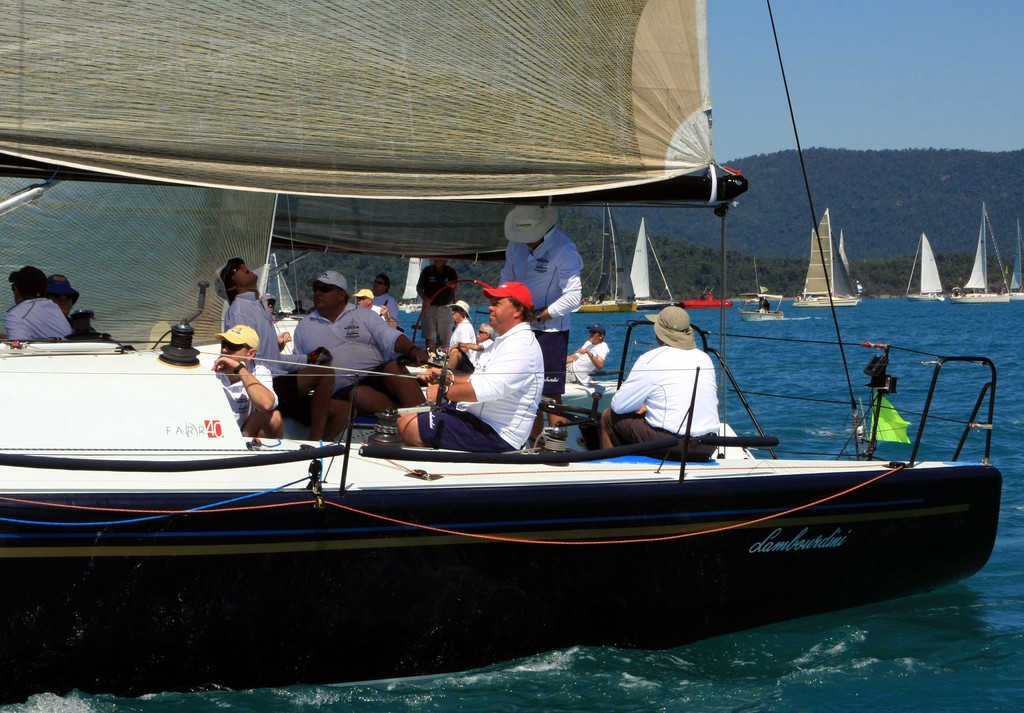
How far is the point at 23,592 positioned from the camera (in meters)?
4.75

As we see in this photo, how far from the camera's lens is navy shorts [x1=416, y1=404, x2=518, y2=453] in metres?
5.86

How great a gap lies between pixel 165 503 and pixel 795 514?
2.87 metres

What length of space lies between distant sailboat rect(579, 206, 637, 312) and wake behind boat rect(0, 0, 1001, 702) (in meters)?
56.0

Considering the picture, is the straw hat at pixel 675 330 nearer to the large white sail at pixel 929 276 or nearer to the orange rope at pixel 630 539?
the orange rope at pixel 630 539

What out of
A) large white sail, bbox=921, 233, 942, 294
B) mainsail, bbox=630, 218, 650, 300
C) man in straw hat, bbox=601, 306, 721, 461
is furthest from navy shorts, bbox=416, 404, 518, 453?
large white sail, bbox=921, 233, 942, 294

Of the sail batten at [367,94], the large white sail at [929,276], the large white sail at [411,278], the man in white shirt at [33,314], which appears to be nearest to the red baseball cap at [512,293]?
the sail batten at [367,94]

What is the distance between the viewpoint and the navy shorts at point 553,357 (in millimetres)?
6961

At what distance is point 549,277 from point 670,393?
1248mm

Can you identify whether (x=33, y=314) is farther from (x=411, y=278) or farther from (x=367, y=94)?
(x=411, y=278)

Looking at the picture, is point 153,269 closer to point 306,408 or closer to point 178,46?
point 306,408

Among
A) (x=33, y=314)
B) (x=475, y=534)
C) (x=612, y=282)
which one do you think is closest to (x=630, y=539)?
(x=475, y=534)

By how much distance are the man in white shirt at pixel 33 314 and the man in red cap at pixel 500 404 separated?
1954 mm

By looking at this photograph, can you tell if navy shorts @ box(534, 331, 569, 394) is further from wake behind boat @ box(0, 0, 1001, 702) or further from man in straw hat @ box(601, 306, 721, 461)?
man in straw hat @ box(601, 306, 721, 461)

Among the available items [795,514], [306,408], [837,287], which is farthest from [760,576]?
[837,287]
